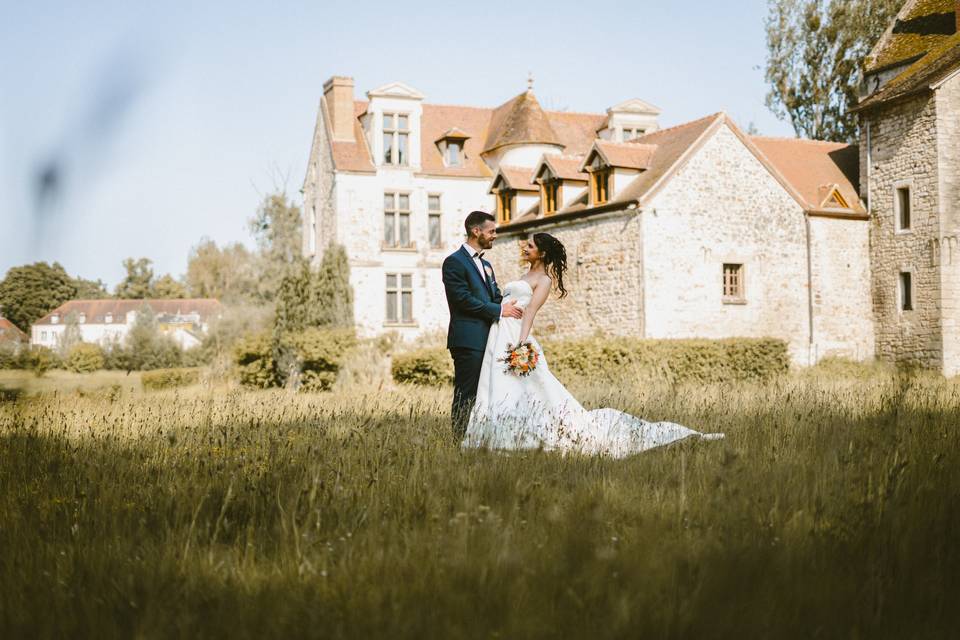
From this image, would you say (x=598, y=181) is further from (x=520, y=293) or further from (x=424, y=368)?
(x=520, y=293)

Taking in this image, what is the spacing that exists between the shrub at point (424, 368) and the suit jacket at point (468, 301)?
1199 centimetres

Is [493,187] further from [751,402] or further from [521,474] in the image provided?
[521,474]

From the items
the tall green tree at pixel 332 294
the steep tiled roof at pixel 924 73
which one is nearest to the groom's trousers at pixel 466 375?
the tall green tree at pixel 332 294

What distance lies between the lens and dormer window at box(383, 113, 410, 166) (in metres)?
31.6

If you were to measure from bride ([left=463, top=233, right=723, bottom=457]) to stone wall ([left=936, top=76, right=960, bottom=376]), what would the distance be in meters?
19.7

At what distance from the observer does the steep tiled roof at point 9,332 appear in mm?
2283

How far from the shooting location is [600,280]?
24891 mm

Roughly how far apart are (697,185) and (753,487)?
2044cm

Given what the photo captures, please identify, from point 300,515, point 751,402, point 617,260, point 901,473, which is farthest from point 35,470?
point 617,260

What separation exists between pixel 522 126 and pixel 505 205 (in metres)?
3.78

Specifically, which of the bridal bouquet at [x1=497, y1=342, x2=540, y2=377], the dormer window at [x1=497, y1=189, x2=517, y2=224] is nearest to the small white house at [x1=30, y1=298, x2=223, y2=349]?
the dormer window at [x1=497, y1=189, x2=517, y2=224]

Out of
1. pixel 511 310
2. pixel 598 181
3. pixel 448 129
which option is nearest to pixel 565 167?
pixel 598 181

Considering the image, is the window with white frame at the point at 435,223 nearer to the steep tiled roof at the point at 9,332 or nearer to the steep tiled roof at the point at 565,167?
the steep tiled roof at the point at 565,167

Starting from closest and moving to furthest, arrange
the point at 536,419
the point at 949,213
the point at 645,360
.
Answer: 1. the point at 536,419
2. the point at 645,360
3. the point at 949,213
